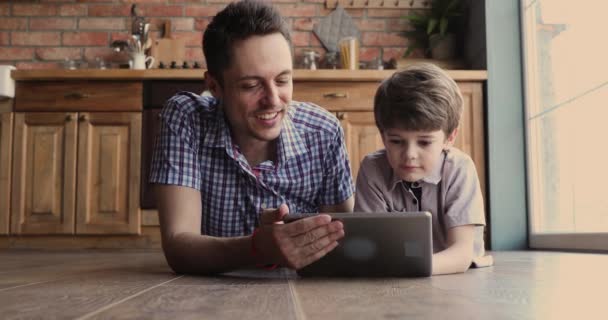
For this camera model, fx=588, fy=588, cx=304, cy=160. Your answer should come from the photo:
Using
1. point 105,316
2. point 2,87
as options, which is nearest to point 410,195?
point 105,316

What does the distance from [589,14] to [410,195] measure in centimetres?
158

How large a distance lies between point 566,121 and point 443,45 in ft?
3.23

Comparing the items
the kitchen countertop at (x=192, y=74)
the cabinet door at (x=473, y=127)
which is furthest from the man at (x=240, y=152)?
the cabinet door at (x=473, y=127)

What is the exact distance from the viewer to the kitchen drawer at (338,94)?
9.90ft

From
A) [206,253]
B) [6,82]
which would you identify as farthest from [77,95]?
[206,253]

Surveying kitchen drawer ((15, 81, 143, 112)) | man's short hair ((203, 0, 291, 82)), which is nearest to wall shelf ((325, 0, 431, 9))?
kitchen drawer ((15, 81, 143, 112))

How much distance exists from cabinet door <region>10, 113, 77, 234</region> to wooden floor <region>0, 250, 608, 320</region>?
1950 mm

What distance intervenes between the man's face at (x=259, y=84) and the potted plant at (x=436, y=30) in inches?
88.4

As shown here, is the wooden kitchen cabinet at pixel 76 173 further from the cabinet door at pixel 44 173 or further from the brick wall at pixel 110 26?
the brick wall at pixel 110 26

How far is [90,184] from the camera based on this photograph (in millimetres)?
3020

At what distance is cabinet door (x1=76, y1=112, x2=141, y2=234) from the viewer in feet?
9.82

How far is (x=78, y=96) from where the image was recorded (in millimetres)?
3053

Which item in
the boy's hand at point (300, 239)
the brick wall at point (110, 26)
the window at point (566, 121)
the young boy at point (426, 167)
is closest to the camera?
the boy's hand at point (300, 239)

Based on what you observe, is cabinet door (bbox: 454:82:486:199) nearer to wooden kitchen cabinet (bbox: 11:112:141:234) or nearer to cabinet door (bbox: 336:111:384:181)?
cabinet door (bbox: 336:111:384:181)
